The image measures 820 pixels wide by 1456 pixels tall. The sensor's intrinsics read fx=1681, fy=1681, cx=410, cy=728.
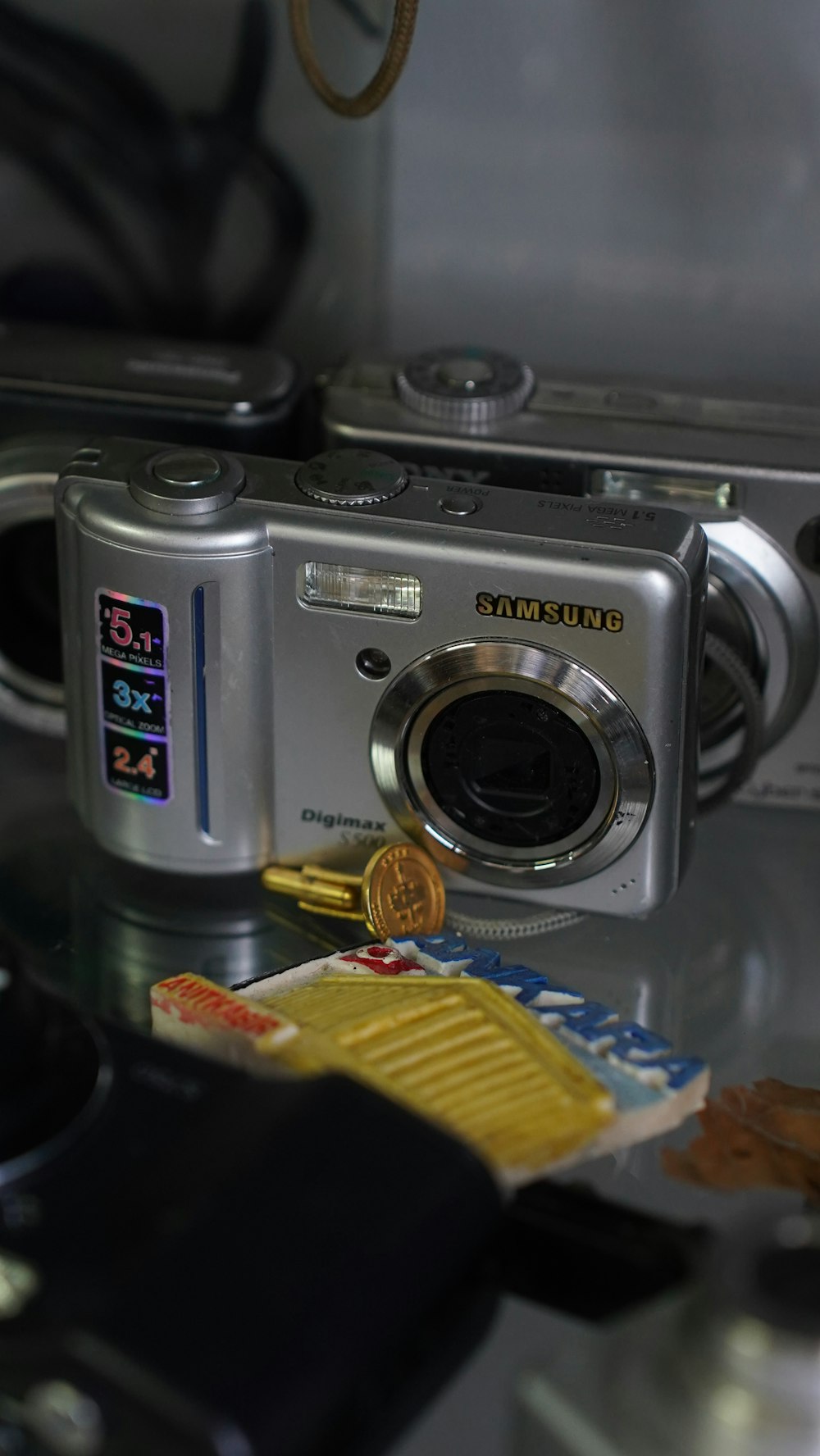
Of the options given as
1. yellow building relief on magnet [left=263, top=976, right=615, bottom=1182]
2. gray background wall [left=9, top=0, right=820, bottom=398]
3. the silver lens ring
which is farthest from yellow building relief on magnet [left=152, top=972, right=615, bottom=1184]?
gray background wall [left=9, top=0, right=820, bottom=398]

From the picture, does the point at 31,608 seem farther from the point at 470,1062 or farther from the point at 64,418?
the point at 470,1062

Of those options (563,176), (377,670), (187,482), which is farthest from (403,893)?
(563,176)

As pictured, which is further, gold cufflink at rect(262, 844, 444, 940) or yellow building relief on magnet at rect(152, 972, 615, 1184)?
gold cufflink at rect(262, 844, 444, 940)

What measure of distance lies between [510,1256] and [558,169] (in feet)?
2.16

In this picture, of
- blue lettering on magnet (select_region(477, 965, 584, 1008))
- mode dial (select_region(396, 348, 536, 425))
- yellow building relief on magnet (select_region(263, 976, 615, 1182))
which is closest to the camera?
yellow building relief on magnet (select_region(263, 976, 615, 1182))

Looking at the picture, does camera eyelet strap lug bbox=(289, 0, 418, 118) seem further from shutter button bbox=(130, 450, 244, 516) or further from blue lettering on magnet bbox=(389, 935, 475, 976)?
blue lettering on magnet bbox=(389, 935, 475, 976)

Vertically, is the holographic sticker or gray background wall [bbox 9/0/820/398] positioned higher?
gray background wall [bbox 9/0/820/398]

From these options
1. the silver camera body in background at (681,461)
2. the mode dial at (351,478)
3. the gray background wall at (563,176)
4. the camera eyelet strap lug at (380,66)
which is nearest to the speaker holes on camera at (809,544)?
the silver camera body in background at (681,461)

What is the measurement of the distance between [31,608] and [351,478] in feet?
0.87

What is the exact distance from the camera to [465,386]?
2.93ft

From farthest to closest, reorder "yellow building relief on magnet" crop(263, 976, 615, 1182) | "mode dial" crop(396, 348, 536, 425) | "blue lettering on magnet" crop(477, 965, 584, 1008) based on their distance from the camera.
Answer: "mode dial" crop(396, 348, 536, 425)
"blue lettering on magnet" crop(477, 965, 584, 1008)
"yellow building relief on magnet" crop(263, 976, 615, 1182)

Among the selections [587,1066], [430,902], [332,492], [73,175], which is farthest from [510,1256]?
[73,175]

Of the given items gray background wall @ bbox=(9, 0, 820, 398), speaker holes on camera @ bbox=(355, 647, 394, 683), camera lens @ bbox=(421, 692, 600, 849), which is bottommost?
camera lens @ bbox=(421, 692, 600, 849)

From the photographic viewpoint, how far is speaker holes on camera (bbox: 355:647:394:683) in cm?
82
